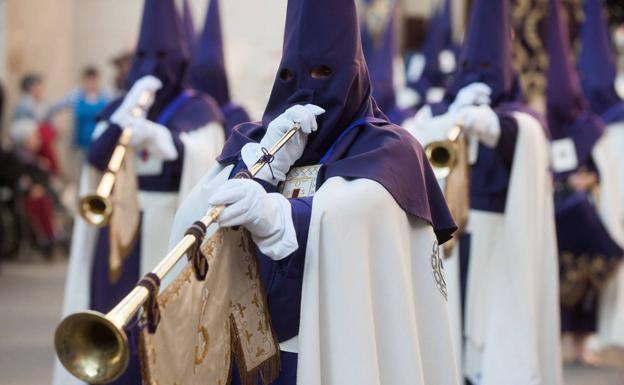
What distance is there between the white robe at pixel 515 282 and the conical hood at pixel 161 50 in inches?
55.9

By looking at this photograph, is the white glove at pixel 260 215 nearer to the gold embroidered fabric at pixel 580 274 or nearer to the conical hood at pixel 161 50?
the conical hood at pixel 161 50

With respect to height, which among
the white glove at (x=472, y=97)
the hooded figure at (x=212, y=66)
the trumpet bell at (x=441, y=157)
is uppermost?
the hooded figure at (x=212, y=66)

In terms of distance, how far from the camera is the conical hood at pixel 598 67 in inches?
358

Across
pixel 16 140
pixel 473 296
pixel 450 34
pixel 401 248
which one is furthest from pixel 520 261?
pixel 16 140

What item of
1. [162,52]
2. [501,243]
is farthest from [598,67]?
[162,52]

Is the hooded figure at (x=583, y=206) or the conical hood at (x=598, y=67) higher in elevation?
the conical hood at (x=598, y=67)

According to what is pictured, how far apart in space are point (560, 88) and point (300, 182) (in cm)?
472

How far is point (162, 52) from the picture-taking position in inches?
271

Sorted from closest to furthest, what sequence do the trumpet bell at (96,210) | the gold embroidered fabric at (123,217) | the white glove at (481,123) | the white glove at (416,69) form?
1. the trumpet bell at (96,210)
2. the white glove at (481,123)
3. the gold embroidered fabric at (123,217)
4. the white glove at (416,69)

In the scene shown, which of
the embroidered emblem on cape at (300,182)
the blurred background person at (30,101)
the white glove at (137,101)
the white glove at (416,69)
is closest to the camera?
the embroidered emblem on cape at (300,182)

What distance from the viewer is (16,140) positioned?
1350 cm

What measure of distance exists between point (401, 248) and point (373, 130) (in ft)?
1.27

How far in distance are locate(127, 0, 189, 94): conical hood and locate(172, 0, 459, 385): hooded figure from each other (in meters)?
2.79

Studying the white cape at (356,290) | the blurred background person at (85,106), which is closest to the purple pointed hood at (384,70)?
the blurred background person at (85,106)
